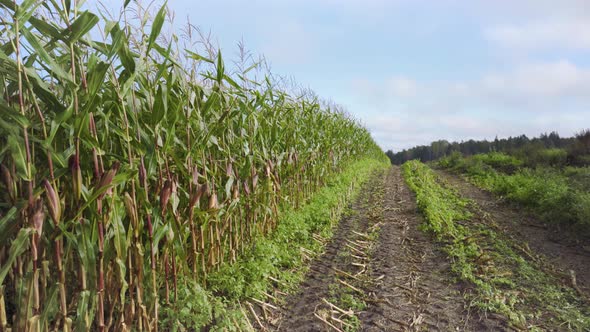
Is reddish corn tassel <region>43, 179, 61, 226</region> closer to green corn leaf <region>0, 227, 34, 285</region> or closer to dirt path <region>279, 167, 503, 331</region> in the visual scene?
green corn leaf <region>0, 227, 34, 285</region>

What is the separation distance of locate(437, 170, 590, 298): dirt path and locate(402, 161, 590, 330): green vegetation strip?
7.5 inches

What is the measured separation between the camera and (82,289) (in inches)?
79.4

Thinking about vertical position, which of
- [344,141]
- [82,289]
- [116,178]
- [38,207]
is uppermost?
[344,141]

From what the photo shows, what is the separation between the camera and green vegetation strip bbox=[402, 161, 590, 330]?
10.5 ft

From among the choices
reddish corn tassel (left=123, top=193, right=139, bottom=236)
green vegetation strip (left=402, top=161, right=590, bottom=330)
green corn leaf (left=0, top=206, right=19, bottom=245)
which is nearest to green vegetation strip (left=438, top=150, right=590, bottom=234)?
green vegetation strip (left=402, top=161, right=590, bottom=330)

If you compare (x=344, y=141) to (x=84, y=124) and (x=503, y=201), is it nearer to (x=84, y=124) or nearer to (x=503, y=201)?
(x=503, y=201)

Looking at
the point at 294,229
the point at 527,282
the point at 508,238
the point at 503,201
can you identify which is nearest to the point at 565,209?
the point at 508,238

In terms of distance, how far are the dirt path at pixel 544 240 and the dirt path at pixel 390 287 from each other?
1.36 m

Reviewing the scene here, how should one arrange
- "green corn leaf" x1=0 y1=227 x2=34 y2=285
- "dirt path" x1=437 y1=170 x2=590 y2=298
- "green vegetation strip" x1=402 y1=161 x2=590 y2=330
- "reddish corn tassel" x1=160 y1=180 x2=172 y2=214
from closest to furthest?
"green corn leaf" x1=0 y1=227 x2=34 y2=285 < "reddish corn tassel" x1=160 y1=180 x2=172 y2=214 < "green vegetation strip" x1=402 y1=161 x2=590 y2=330 < "dirt path" x1=437 y1=170 x2=590 y2=298

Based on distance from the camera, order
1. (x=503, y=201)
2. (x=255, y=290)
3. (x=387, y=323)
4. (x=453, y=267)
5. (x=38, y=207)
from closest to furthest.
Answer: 1. (x=38, y=207)
2. (x=387, y=323)
3. (x=255, y=290)
4. (x=453, y=267)
5. (x=503, y=201)

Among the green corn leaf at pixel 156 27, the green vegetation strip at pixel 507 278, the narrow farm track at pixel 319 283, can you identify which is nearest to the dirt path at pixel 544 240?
the green vegetation strip at pixel 507 278

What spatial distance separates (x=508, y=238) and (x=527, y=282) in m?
1.67

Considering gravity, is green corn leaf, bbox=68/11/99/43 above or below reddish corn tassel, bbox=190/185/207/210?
above

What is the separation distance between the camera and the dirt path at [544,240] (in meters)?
4.35
